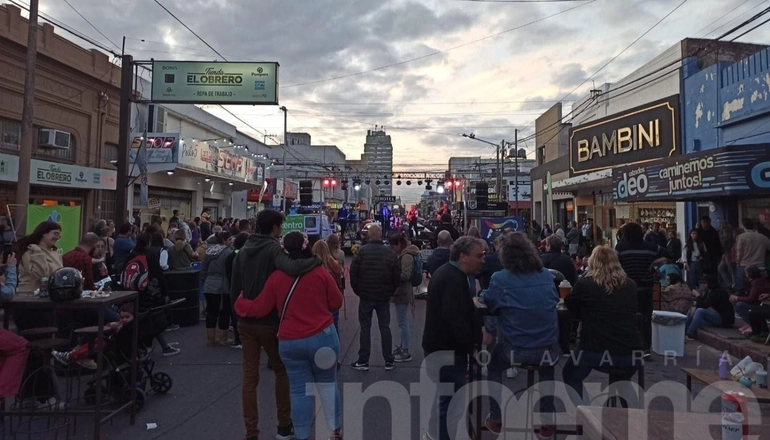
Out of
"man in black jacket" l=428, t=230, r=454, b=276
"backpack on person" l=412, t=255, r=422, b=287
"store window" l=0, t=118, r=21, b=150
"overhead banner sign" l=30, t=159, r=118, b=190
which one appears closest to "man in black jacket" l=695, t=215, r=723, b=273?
"man in black jacket" l=428, t=230, r=454, b=276

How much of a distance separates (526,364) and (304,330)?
1.85 metres

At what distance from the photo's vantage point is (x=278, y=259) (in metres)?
4.11

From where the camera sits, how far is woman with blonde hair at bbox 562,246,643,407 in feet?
13.6

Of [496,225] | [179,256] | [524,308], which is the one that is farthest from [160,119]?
[524,308]

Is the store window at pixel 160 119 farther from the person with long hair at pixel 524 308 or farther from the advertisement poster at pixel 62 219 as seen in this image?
the person with long hair at pixel 524 308

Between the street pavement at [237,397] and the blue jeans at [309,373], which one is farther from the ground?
the blue jeans at [309,373]

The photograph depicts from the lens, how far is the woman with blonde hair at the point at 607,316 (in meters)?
4.14

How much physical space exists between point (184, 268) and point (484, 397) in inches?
273

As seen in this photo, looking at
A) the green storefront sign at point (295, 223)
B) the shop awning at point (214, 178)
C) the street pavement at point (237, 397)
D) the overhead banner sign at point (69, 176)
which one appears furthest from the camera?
the shop awning at point (214, 178)

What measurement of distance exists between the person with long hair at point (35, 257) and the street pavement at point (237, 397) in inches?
75.6

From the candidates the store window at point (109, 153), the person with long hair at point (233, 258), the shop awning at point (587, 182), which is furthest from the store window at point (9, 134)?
the shop awning at point (587, 182)

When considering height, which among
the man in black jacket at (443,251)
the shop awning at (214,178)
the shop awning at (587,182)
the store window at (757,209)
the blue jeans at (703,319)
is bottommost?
the blue jeans at (703,319)

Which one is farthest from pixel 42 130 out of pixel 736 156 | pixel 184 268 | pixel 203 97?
pixel 736 156

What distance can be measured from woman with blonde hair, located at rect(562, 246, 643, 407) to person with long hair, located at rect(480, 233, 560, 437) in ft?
1.19
